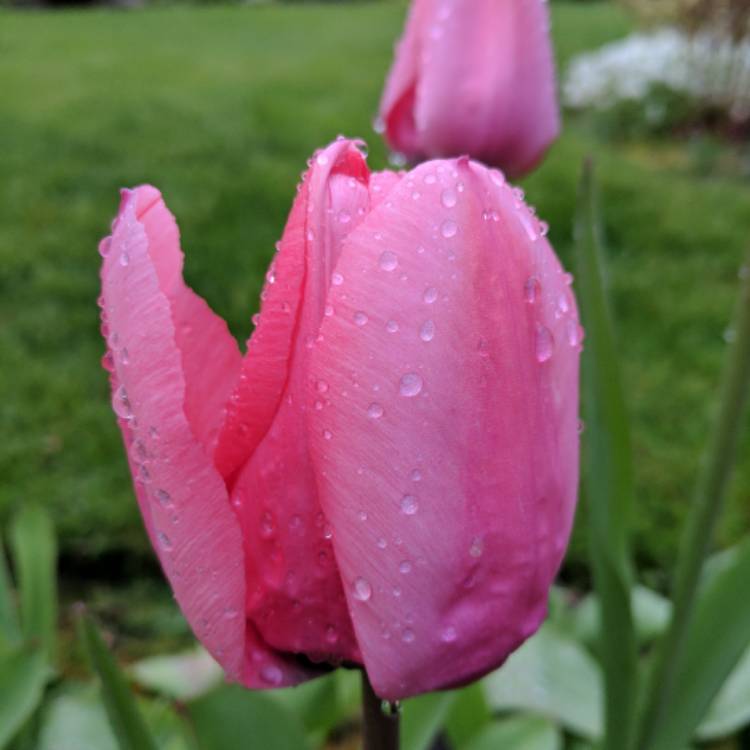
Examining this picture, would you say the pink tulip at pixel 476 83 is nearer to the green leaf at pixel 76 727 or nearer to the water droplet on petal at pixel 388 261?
the water droplet on petal at pixel 388 261

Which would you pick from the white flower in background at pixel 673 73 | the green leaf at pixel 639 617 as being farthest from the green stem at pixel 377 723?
the white flower in background at pixel 673 73

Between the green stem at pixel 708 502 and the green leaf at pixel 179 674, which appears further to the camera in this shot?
the green leaf at pixel 179 674

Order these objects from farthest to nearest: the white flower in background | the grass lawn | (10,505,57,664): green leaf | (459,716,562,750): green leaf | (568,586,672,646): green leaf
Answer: the white flower in background
the grass lawn
(568,586,672,646): green leaf
(10,505,57,664): green leaf
(459,716,562,750): green leaf

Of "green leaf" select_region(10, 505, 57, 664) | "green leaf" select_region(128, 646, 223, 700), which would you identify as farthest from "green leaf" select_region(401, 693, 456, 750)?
"green leaf" select_region(10, 505, 57, 664)

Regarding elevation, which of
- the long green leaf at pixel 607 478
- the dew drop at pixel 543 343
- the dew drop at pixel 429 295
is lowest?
the long green leaf at pixel 607 478

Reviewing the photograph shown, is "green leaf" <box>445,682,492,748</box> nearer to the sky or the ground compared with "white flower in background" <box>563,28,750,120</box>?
nearer to the sky

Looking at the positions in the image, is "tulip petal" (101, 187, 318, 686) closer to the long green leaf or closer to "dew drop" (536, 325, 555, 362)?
"dew drop" (536, 325, 555, 362)

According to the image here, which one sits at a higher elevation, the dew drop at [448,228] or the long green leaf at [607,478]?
the dew drop at [448,228]
